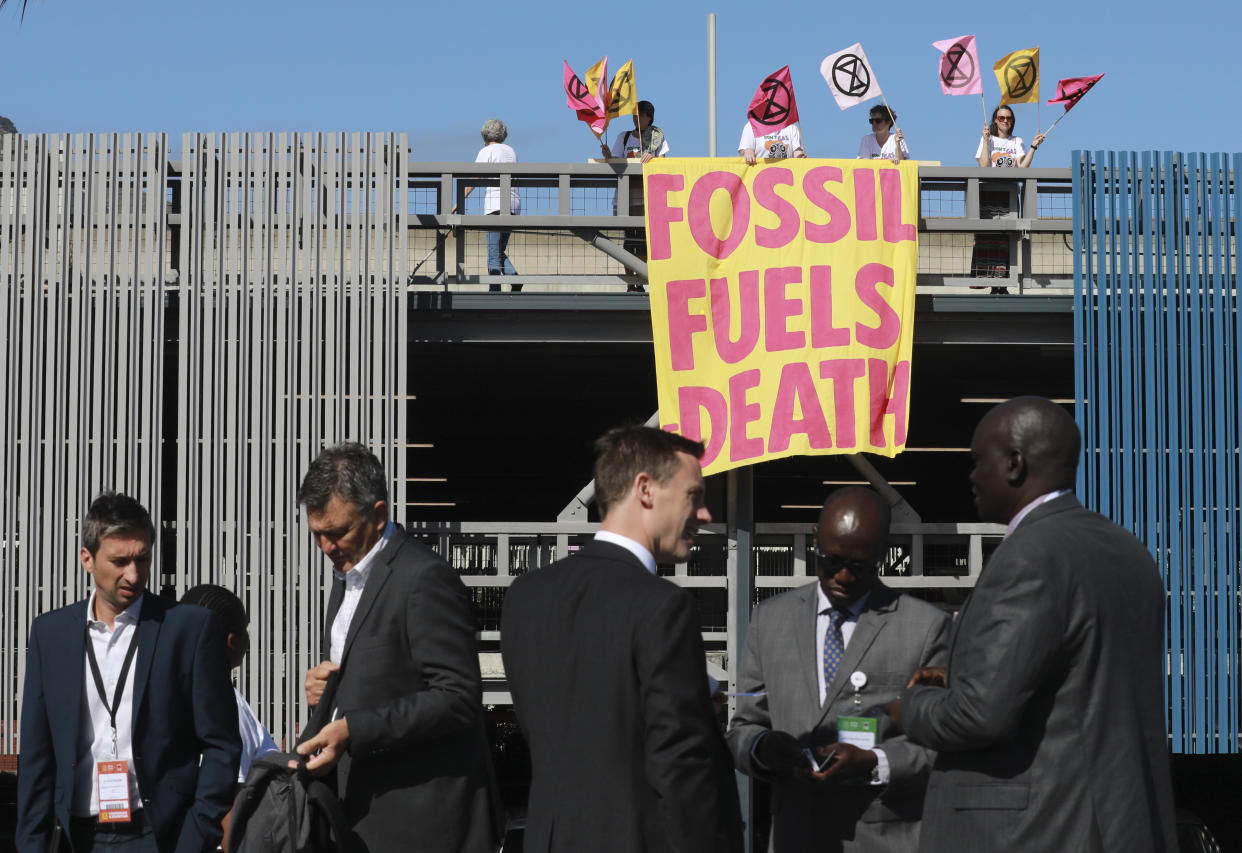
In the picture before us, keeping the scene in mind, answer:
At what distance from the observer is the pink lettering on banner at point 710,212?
1206cm

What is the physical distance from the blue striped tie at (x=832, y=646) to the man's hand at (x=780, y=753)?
386mm

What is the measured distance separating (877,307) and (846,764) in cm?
733

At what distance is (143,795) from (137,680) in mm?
414

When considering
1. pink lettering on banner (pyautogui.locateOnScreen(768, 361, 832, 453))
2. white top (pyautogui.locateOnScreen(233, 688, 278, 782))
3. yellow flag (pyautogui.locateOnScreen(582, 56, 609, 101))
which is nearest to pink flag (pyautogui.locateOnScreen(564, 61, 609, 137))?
yellow flag (pyautogui.locateOnScreen(582, 56, 609, 101))

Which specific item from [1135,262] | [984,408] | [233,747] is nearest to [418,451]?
[984,408]

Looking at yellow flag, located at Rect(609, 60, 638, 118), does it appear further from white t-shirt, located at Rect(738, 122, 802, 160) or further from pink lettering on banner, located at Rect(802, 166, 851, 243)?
pink lettering on banner, located at Rect(802, 166, 851, 243)

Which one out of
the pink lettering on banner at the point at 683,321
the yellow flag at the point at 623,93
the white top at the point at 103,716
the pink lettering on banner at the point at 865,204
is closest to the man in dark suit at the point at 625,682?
the white top at the point at 103,716

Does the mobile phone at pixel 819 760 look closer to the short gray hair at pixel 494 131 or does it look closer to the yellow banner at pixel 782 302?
the yellow banner at pixel 782 302

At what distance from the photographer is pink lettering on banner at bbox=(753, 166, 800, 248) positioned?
12.0 m

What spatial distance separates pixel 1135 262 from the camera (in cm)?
1258

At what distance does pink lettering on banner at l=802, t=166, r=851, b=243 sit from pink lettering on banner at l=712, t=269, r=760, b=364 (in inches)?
23.8

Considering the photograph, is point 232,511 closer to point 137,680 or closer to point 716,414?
point 716,414

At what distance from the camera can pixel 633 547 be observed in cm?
426

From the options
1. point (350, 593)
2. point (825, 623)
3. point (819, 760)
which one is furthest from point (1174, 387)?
point (350, 593)
